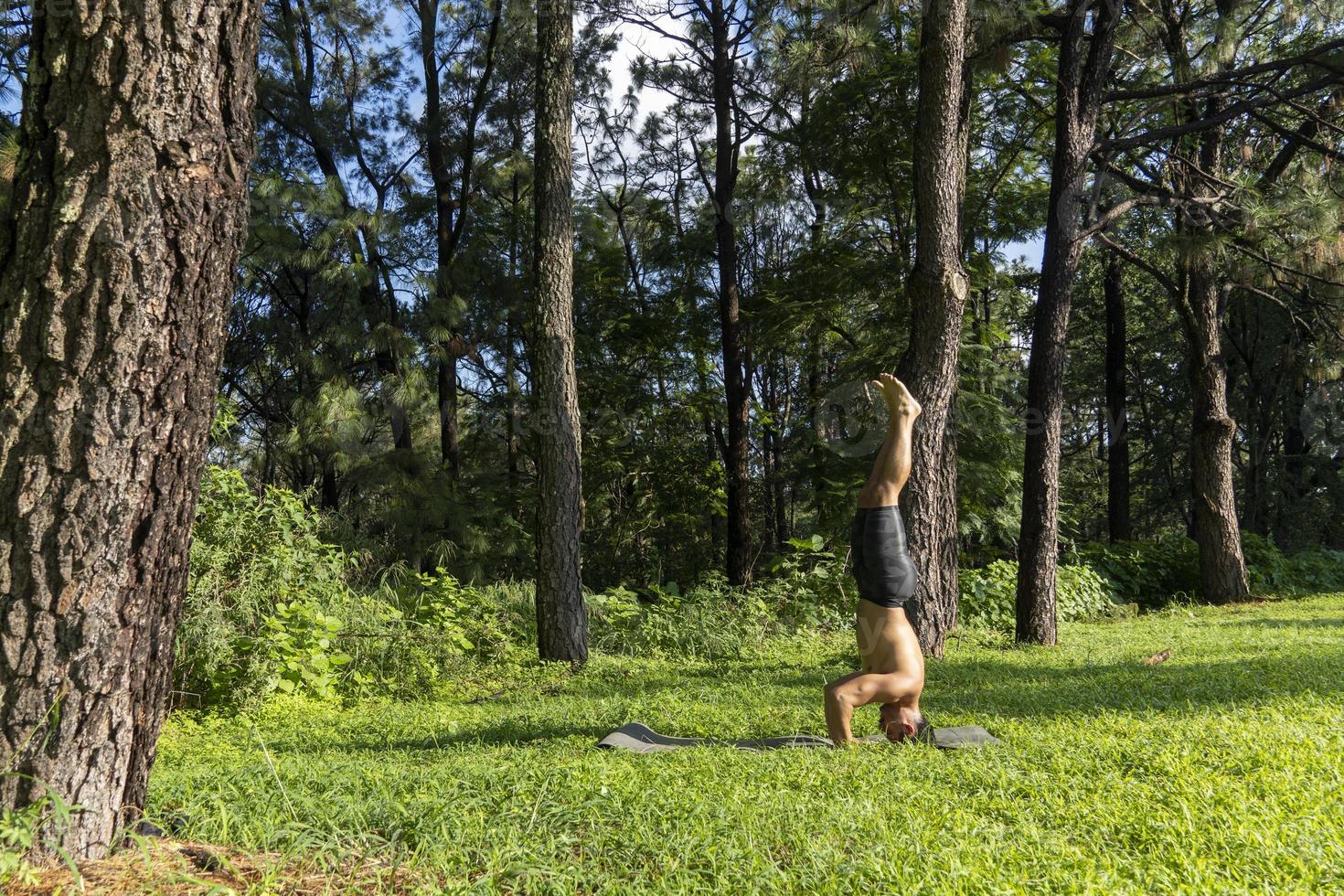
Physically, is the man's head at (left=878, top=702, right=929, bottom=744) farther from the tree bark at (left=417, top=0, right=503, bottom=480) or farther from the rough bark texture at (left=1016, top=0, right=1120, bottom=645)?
the tree bark at (left=417, top=0, right=503, bottom=480)

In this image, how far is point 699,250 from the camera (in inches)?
695

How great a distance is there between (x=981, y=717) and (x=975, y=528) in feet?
28.0

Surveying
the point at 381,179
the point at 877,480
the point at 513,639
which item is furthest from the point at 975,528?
the point at 381,179

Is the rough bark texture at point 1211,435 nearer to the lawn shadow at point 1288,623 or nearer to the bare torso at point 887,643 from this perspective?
the lawn shadow at point 1288,623

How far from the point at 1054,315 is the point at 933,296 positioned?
2573 millimetres

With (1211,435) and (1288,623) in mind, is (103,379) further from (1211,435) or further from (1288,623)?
(1211,435)

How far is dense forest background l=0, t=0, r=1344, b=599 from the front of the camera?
38.8 feet

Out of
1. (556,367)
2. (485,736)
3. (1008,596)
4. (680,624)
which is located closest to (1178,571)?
(1008,596)

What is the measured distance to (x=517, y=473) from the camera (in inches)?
699

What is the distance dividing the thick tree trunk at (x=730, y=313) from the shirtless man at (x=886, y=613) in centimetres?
921

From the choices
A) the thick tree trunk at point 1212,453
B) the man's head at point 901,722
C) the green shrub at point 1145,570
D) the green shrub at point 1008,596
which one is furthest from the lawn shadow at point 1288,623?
the man's head at point 901,722

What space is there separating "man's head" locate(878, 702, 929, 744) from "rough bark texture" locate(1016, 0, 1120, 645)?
→ 18.0ft

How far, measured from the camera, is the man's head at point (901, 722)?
14.6 feet

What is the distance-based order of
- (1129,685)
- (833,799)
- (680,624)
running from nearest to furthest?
(833,799), (1129,685), (680,624)
